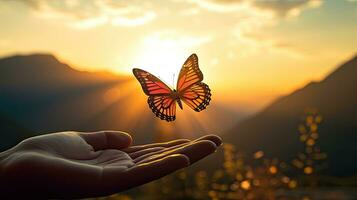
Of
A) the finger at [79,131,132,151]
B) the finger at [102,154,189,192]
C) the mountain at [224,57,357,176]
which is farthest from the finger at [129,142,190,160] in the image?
the mountain at [224,57,357,176]

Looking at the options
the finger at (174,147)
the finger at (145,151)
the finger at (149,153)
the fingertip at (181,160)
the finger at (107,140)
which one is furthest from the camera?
the finger at (107,140)

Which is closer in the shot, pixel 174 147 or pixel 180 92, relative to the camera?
pixel 174 147

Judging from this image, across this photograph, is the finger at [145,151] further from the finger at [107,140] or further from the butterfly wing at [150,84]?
the butterfly wing at [150,84]

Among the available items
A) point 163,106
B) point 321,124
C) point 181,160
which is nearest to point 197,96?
point 163,106

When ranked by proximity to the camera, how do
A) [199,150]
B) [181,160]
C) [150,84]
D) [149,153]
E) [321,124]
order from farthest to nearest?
1. [321,124]
2. [150,84]
3. [149,153]
4. [199,150]
5. [181,160]

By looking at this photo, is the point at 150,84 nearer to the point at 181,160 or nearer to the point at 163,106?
the point at 163,106

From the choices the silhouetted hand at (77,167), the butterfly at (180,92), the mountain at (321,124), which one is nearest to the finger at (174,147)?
the silhouetted hand at (77,167)

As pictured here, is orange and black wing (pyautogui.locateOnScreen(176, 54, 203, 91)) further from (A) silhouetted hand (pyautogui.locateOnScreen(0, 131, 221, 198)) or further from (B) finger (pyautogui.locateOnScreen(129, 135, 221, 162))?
(B) finger (pyautogui.locateOnScreen(129, 135, 221, 162))

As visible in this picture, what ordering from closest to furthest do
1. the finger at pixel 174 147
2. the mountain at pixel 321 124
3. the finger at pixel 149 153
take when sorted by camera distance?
the finger at pixel 174 147 < the finger at pixel 149 153 < the mountain at pixel 321 124

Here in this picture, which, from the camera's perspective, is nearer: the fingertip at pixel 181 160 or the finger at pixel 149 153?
the fingertip at pixel 181 160
